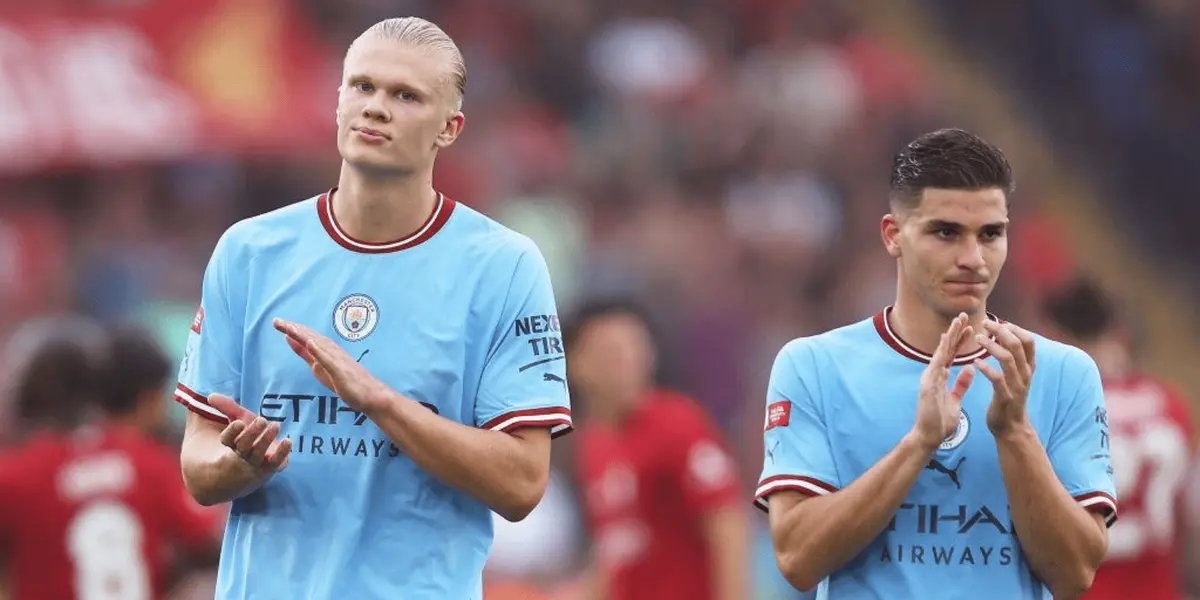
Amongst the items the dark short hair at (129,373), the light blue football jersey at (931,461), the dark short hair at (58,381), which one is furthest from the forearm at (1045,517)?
the dark short hair at (58,381)

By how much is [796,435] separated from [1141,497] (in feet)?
11.9

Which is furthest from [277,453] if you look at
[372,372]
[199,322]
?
[199,322]

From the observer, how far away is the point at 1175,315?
18719mm

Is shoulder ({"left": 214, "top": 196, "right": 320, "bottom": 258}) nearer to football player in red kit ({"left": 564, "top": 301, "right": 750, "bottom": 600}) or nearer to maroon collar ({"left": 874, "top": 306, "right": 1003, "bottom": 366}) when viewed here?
maroon collar ({"left": 874, "top": 306, "right": 1003, "bottom": 366})

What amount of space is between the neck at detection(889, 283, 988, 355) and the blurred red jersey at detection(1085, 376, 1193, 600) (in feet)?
10.9

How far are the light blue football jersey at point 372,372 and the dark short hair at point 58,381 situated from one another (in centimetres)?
287

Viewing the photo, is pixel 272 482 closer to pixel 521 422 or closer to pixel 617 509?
pixel 521 422

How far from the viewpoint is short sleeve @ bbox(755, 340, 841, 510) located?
4676 millimetres

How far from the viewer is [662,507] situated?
847cm

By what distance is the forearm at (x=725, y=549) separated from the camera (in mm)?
8273

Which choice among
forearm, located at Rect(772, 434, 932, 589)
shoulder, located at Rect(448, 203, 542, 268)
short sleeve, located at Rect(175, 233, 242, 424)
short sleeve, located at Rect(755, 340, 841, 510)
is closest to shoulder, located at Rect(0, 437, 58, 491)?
short sleeve, located at Rect(175, 233, 242, 424)

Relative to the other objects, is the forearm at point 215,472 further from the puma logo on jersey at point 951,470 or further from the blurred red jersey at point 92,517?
the blurred red jersey at point 92,517

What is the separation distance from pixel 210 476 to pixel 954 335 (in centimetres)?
175

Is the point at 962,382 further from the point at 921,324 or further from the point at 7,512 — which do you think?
the point at 7,512
